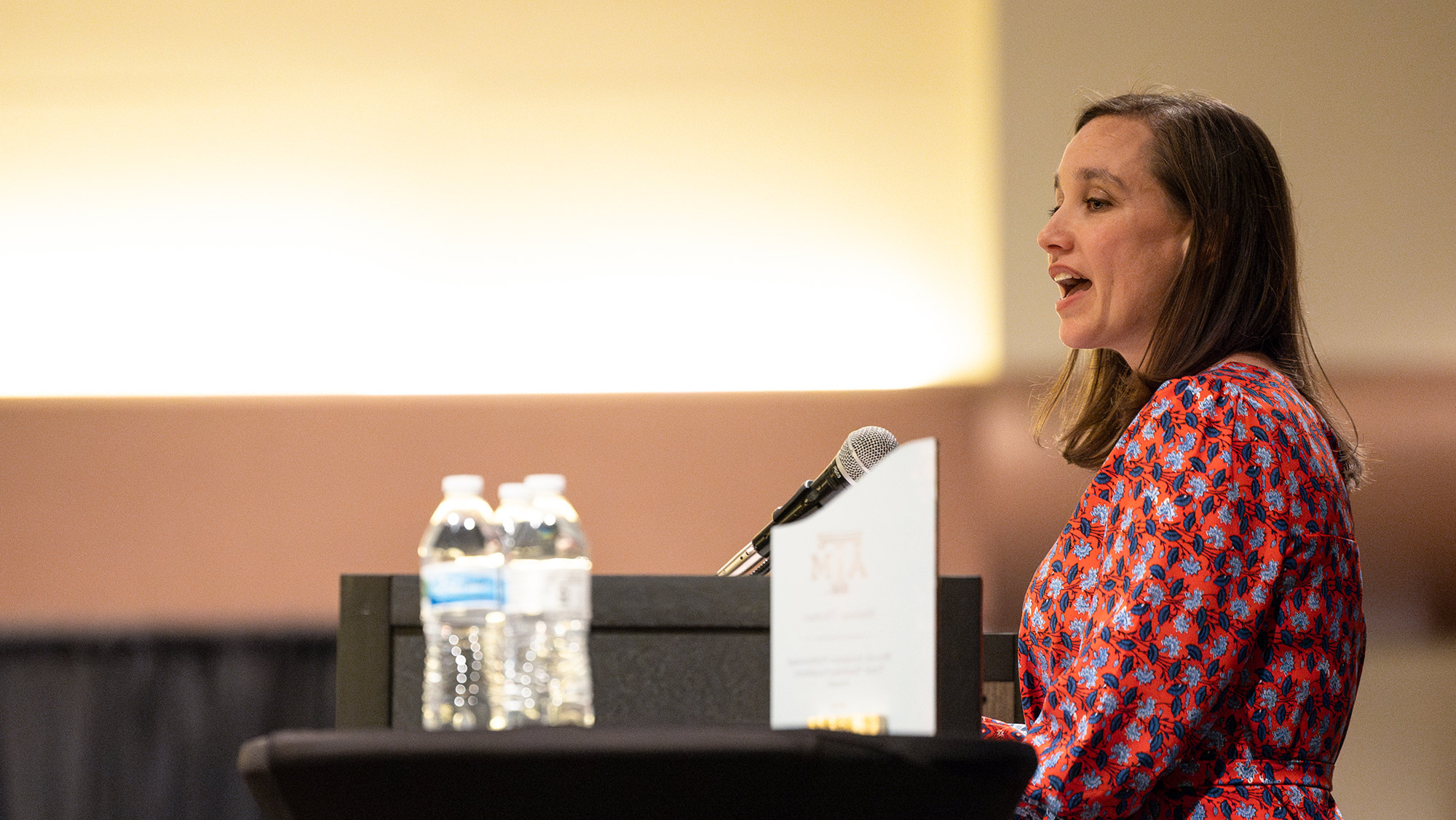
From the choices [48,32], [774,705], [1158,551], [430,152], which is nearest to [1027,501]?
[430,152]

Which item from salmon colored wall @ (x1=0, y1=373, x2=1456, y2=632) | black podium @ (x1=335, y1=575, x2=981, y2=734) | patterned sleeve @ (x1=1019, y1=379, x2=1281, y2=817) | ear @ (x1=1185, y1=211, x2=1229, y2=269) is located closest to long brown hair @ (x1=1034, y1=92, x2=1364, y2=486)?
ear @ (x1=1185, y1=211, x2=1229, y2=269)

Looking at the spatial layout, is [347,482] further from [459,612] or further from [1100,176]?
[459,612]

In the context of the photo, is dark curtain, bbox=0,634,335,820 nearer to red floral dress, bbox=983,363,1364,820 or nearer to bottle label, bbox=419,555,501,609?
red floral dress, bbox=983,363,1364,820

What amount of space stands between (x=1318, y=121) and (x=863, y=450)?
2695 mm

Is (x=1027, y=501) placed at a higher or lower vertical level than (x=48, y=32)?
lower

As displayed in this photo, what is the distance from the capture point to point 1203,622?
1.23 metres

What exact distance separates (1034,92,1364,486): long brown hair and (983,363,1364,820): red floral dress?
0.14 m

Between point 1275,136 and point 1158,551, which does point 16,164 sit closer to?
point 1275,136

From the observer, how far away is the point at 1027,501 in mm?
3639

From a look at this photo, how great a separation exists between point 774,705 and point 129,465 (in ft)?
10.9

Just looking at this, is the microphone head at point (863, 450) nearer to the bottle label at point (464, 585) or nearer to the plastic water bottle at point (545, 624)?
the plastic water bottle at point (545, 624)

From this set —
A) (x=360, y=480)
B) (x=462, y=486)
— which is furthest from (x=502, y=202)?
(x=462, y=486)

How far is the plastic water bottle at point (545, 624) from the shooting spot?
95 cm

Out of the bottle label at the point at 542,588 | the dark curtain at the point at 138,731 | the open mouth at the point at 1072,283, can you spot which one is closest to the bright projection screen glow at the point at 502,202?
the dark curtain at the point at 138,731
